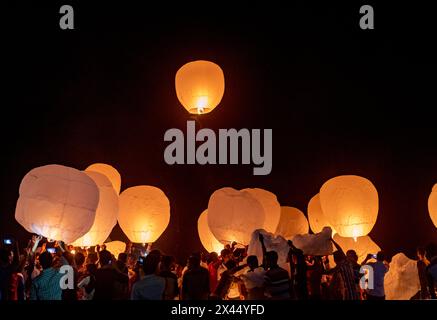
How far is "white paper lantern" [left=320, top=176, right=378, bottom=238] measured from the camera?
299 inches

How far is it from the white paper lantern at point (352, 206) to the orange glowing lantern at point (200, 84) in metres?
2.45

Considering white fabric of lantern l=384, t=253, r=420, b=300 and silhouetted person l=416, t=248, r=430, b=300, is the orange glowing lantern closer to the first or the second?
white fabric of lantern l=384, t=253, r=420, b=300

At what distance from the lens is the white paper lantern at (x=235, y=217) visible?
7449 millimetres

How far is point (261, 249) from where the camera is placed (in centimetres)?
567

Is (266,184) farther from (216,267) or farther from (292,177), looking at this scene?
(216,267)

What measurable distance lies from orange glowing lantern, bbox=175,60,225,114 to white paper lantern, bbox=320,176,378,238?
2.45 meters

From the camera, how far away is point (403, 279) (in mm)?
5469

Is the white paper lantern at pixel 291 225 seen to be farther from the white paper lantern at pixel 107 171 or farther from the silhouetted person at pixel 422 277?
the silhouetted person at pixel 422 277

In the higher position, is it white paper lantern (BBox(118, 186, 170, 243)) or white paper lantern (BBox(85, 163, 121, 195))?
white paper lantern (BBox(85, 163, 121, 195))

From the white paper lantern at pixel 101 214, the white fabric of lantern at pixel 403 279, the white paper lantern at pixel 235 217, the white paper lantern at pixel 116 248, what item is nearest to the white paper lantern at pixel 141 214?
the white paper lantern at pixel 101 214

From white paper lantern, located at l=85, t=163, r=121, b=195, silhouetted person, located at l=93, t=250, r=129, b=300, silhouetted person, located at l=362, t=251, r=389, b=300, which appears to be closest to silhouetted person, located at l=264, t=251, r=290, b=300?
silhouetted person, located at l=93, t=250, r=129, b=300

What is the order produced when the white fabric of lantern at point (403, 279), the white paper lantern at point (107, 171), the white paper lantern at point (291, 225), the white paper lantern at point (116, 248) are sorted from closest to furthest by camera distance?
the white fabric of lantern at point (403, 279) → the white paper lantern at point (107, 171) → the white paper lantern at point (116, 248) → the white paper lantern at point (291, 225)

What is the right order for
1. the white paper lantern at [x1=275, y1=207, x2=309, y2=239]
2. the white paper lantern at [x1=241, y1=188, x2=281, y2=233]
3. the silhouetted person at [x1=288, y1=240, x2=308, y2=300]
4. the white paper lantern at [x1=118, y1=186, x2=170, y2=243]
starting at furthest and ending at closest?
the white paper lantern at [x1=275, y1=207, x2=309, y2=239] → the white paper lantern at [x1=241, y1=188, x2=281, y2=233] → the white paper lantern at [x1=118, y1=186, x2=170, y2=243] → the silhouetted person at [x1=288, y1=240, x2=308, y2=300]
